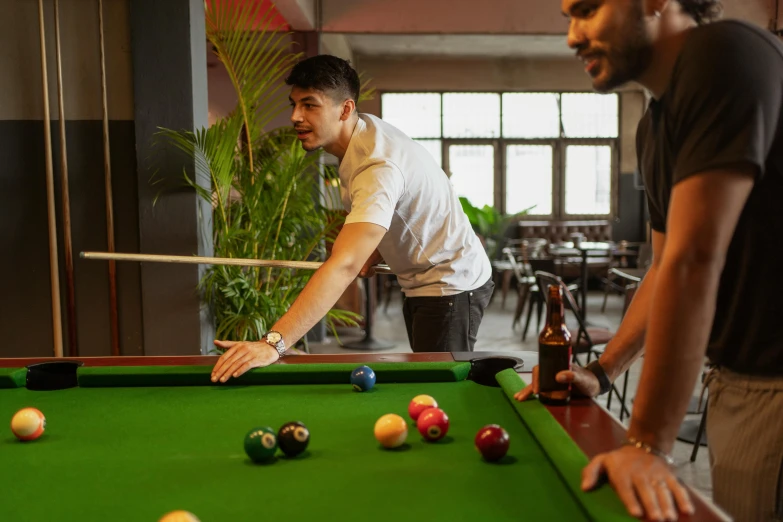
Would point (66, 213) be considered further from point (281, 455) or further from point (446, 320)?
point (281, 455)

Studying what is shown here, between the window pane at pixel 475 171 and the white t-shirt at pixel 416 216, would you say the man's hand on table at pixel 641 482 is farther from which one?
the window pane at pixel 475 171

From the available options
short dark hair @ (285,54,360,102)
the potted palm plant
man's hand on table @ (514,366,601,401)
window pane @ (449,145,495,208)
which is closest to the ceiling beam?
the potted palm plant

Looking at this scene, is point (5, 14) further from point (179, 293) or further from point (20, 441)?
point (20, 441)

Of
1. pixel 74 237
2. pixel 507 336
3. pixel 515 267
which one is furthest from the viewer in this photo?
pixel 515 267

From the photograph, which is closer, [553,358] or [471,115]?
[553,358]

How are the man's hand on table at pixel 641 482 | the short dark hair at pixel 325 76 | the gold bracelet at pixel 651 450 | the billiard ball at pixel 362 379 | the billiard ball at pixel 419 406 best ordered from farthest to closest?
1. the short dark hair at pixel 325 76
2. the billiard ball at pixel 362 379
3. the billiard ball at pixel 419 406
4. the gold bracelet at pixel 651 450
5. the man's hand on table at pixel 641 482

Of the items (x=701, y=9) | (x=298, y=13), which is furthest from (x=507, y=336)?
(x=701, y=9)

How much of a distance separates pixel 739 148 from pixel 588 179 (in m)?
10.7

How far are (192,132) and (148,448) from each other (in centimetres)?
232

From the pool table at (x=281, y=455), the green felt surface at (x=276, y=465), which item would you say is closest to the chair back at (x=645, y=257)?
the pool table at (x=281, y=455)

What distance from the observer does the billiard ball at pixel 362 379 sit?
5.60 feet

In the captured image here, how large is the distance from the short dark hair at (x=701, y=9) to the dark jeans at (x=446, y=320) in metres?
1.44

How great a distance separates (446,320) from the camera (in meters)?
2.48

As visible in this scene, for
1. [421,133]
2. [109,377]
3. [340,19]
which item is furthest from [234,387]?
[421,133]
